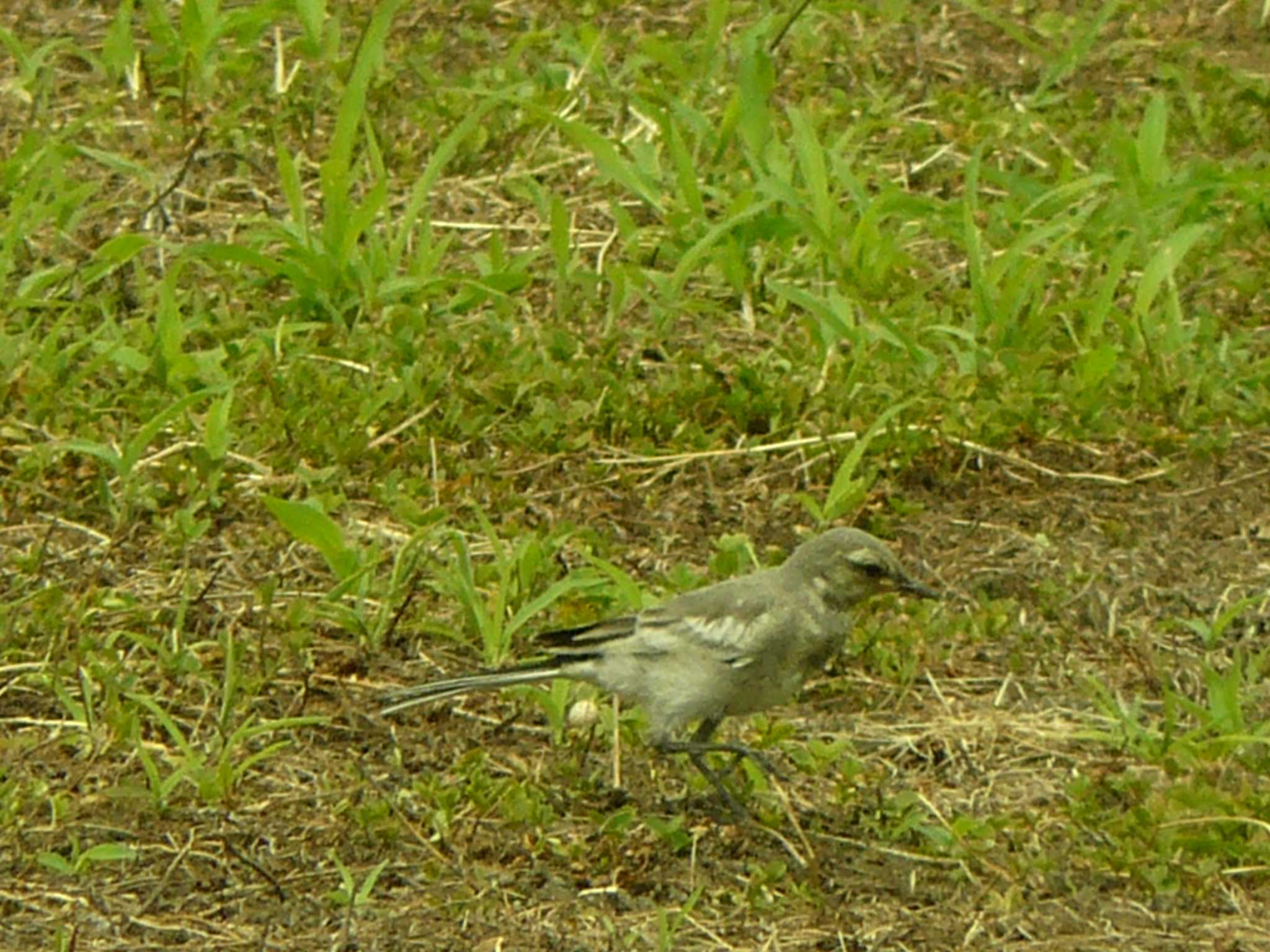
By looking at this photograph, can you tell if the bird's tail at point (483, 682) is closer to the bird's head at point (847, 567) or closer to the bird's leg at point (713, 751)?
the bird's leg at point (713, 751)

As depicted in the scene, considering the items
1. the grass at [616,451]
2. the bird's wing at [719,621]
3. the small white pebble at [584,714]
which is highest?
the bird's wing at [719,621]

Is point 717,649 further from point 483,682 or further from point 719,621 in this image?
point 483,682

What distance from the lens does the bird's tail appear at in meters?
6.38

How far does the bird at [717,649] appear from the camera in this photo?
627 cm

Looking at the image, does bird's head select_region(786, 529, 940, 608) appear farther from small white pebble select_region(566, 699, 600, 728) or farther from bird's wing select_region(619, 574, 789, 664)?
small white pebble select_region(566, 699, 600, 728)

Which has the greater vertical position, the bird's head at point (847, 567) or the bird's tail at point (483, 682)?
the bird's head at point (847, 567)

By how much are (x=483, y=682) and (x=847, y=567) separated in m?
0.99

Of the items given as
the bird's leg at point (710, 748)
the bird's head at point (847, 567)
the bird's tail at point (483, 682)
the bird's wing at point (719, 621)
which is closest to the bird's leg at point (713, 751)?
the bird's leg at point (710, 748)

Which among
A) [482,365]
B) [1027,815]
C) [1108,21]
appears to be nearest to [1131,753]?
[1027,815]

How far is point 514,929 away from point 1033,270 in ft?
11.7

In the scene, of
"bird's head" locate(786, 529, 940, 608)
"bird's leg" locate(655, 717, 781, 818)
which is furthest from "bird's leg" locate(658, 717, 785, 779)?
"bird's head" locate(786, 529, 940, 608)

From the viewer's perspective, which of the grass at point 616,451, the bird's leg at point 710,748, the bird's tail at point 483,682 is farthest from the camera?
the bird's tail at point 483,682

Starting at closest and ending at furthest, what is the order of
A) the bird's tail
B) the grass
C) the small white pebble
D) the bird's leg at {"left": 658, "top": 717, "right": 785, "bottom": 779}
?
the grass → the bird's leg at {"left": 658, "top": 717, "right": 785, "bottom": 779} → the bird's tail → the small white pebble

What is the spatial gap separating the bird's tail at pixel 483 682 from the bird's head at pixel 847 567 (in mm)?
690
